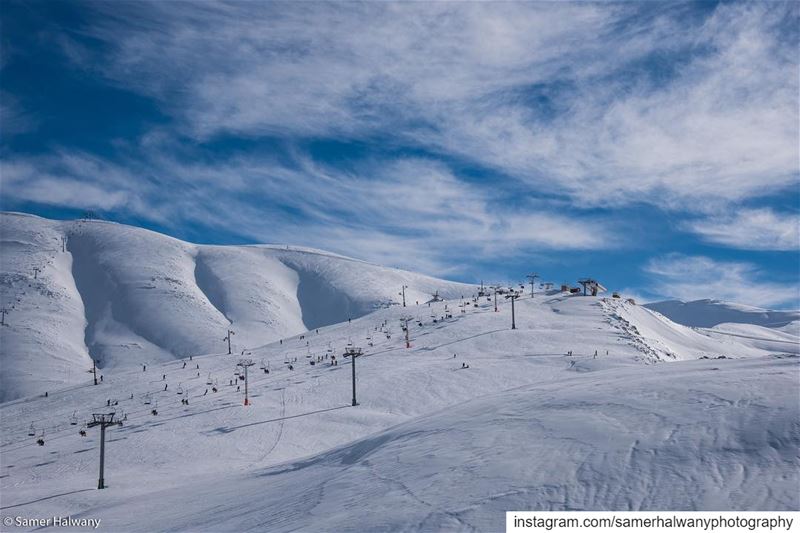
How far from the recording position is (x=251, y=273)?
186 metres

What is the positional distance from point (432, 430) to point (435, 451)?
89.8 inches

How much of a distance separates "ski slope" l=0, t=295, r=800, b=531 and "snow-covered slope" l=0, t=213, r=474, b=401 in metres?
67.4

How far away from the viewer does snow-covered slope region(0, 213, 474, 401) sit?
11662 centimetres

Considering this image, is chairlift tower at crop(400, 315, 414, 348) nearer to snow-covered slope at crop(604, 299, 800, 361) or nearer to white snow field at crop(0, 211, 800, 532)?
white snow field at crop(0, 211, 800, 532)

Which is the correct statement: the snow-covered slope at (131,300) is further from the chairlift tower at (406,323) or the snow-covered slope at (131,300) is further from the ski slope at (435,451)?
the ski slope at (435,451)

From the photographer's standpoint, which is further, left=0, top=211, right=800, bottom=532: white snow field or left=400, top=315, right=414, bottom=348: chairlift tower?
left=400, top=315, right=414, bottom=348: chairlift tower

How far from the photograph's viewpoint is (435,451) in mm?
17656

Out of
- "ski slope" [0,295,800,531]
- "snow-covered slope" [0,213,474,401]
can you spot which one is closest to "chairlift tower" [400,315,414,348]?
"ski slope" [0,295,800,531]

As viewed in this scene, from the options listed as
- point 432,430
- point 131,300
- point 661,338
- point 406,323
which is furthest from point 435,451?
point 131,300

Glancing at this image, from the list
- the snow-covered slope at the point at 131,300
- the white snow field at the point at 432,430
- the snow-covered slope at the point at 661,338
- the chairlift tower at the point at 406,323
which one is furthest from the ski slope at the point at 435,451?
the snow-covered slope at the point at 131,300

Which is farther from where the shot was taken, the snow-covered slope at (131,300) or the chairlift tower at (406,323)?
the snow-covered slope at (131,300)

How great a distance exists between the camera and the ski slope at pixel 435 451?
13.7 meters

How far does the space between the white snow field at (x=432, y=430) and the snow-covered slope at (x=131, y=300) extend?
58.7m

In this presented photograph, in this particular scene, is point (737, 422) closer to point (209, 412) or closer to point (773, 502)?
point (773, 502)
